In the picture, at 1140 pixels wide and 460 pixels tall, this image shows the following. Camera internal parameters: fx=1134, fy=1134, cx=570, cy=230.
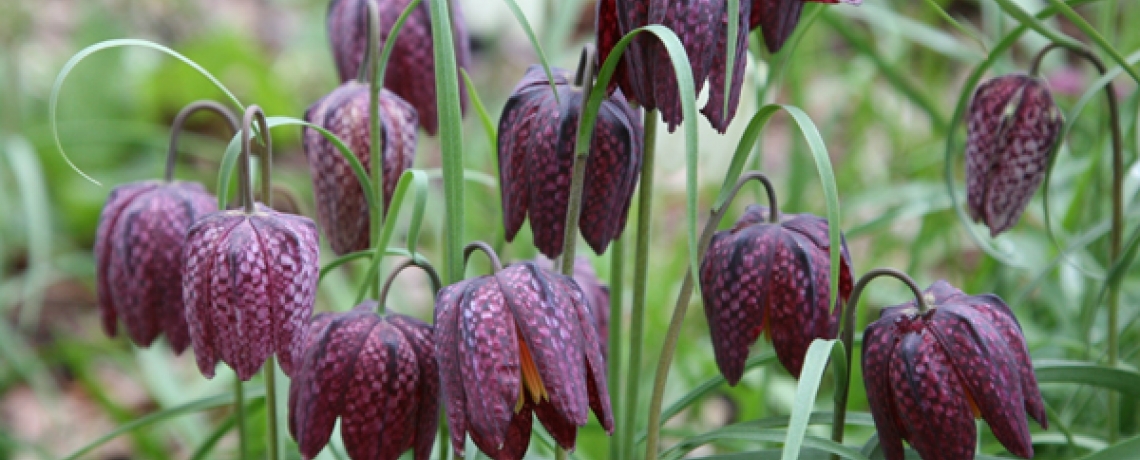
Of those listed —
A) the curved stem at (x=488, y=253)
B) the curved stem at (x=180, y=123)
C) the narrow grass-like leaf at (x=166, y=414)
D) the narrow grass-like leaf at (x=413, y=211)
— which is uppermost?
the curved stem at (x=180, y=123)

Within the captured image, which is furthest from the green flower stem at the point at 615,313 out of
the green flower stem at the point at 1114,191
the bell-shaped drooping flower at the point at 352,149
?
the green flower stem at the point at 1114,191

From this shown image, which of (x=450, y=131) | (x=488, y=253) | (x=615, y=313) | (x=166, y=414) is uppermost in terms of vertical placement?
(x=450, y=131)

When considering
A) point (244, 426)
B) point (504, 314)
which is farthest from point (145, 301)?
point (504, 314)

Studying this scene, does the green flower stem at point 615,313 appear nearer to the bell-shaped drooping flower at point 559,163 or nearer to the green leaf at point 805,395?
the bell-shaped drooping flower at point 559,163

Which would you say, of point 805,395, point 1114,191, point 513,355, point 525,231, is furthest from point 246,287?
point 525,231

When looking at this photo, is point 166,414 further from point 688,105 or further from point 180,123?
point 688,105

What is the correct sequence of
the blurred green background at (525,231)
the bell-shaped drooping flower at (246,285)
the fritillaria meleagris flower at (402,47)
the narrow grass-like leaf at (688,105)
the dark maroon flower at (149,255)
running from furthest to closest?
the blurred green background at (525,231)
the fritillaria meleagris flower at (402,47)
the dark maroon flower at (149,255)
the bell-shaped drooping flower at (246,285)
the narrow grass-like leaf at (688,105)
